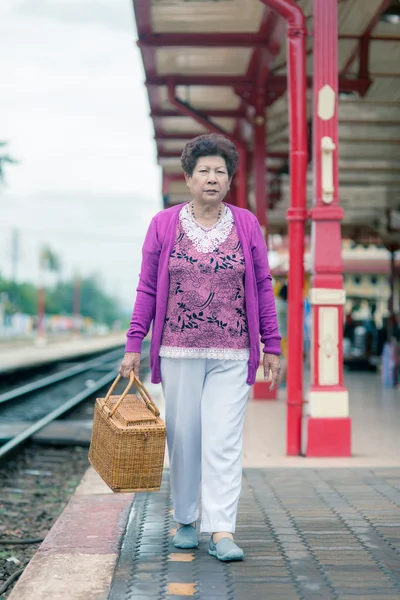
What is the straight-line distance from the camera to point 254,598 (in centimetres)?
335

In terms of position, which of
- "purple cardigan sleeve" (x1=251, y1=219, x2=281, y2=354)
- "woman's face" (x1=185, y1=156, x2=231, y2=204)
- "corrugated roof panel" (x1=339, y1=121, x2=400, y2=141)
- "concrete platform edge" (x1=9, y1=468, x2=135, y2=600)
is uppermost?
"corrugated roof panel" (x1=339, y1=121, x2=400, y2=141)

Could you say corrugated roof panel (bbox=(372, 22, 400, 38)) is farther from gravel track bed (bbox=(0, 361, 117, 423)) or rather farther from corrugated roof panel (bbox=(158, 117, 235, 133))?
gravel track bed (bbox=(0, 361, 117, 423))

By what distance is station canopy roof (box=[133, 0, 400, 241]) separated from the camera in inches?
377

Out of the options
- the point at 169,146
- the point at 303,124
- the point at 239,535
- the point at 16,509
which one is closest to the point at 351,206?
the point at 169,146

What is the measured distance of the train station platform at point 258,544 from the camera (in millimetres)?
3504

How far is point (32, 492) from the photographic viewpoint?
7.26 metres

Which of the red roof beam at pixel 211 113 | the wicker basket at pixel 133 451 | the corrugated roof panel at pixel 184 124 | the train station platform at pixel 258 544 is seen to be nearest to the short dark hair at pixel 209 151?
the wicker basket at pixel 133 451

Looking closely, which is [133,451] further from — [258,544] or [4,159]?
[4,159]

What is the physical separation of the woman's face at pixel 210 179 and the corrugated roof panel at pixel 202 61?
691 centimetres

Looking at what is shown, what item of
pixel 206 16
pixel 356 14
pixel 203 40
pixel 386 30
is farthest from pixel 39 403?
pixel 356 14

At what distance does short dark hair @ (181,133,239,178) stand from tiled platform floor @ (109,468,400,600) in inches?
67.9

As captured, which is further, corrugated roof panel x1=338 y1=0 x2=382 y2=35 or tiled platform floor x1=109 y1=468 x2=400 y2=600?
corrugated roof panel x1=338 y1=0 x2=382 y2=35

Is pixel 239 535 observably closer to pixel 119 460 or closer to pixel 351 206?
pixel 119 460

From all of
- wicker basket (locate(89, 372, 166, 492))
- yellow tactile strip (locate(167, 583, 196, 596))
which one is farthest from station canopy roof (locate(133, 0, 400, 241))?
yellow tactile strip (locate(167, 583, 196, 596))
